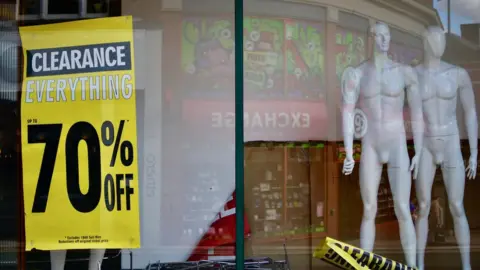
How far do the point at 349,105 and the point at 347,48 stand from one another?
1085mm

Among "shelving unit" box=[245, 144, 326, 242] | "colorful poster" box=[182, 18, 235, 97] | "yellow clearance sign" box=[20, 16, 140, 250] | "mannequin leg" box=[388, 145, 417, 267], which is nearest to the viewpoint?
"yellow clearance sign" box=[20, 16, 140, 250]

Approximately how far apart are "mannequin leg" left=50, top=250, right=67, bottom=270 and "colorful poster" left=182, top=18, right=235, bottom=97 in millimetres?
1865

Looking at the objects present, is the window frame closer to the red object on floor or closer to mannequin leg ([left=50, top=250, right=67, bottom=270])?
mannequin leg ([left=50, top=250, right=67, bottom=270])

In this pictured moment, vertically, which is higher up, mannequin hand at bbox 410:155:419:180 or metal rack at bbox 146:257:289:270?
mannequin hand at bbox 410:155:419:180

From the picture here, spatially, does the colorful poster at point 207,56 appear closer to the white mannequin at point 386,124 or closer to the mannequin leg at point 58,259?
the white mannequin at point 386,124

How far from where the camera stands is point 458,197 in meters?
4.47

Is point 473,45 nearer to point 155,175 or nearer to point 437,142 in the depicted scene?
point 437,142

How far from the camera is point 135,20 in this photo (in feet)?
15.5

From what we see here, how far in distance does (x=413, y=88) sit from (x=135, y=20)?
223 centimetres

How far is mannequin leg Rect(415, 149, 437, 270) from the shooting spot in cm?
444

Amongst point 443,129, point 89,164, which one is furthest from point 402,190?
point 89,164

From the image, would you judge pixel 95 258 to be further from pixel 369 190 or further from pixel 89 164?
pixel 369 190

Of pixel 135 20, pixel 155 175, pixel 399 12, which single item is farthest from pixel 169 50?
pixel 399 12

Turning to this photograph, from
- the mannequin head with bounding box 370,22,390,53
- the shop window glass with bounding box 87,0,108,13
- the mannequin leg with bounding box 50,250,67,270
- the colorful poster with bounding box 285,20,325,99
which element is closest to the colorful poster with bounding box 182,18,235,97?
the colorful poster with bounding box 285,20,325,99
